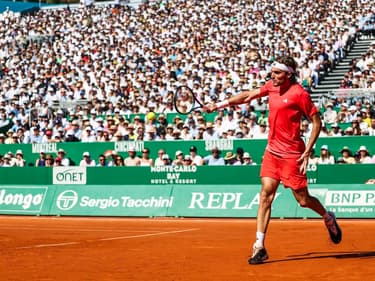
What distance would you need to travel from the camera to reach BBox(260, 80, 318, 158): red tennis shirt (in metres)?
9.89

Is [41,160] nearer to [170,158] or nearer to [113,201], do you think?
[113,201]

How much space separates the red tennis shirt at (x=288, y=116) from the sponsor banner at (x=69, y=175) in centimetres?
1300

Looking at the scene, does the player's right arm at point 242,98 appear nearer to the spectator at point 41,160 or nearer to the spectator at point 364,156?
the spectator at point 364,156

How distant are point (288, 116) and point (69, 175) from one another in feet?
44.7

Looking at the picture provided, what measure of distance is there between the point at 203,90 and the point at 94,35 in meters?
13.5

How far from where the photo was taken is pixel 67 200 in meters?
22.2

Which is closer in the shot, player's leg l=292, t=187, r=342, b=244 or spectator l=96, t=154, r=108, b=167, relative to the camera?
player's leg l=292, t=187, r=342, b=244

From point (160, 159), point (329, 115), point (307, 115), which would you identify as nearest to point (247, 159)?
point (160, 159)

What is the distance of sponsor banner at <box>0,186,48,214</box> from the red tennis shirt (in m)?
13.5

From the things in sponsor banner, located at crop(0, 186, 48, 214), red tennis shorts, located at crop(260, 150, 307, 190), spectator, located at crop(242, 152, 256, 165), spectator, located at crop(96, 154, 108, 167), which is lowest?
sponsor banner, located at crop(0, 186, 48, 214)

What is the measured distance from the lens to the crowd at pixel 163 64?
25039 mm

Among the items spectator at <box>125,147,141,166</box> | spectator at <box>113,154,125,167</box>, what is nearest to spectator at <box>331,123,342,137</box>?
spectator at <box>125,147,141,166</box>

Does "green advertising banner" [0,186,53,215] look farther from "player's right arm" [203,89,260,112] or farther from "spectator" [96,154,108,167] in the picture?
"player's right arm" [203,89,260,112]

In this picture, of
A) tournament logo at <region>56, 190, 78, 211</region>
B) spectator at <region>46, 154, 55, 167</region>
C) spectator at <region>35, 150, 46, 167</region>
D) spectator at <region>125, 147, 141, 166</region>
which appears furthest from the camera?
spectator at <region>35, 150, 46, 167</region>
